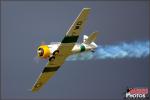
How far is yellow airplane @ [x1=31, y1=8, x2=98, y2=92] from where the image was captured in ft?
161

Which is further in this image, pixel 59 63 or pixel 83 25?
pixel 59 63

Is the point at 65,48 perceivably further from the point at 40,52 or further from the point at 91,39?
the point at 91,39

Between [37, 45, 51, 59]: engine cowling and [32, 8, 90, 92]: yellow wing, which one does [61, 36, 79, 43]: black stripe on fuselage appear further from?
[37, 45, 51, 59]: engine cowling

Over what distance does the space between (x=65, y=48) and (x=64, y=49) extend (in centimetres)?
13

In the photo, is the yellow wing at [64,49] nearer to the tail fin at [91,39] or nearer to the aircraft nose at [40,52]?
the aircraft nose at [40,52]

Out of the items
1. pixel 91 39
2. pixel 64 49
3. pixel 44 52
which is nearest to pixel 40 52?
pixel 44 52

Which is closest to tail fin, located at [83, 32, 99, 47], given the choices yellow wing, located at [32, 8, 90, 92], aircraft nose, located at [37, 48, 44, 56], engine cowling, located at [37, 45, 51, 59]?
yellow wing, located at [32, 8, 90, 92]

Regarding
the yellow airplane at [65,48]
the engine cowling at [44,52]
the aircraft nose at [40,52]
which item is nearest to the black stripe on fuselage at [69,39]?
the yellow airplane at [65,48]

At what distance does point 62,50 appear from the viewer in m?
→ 50.5

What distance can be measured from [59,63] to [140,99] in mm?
5414

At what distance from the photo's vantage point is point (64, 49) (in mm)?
50406

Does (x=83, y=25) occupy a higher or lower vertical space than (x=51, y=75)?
higher

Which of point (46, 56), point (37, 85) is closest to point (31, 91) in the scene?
point (37, 85)

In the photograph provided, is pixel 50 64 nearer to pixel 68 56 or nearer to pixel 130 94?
pixel 68 56
